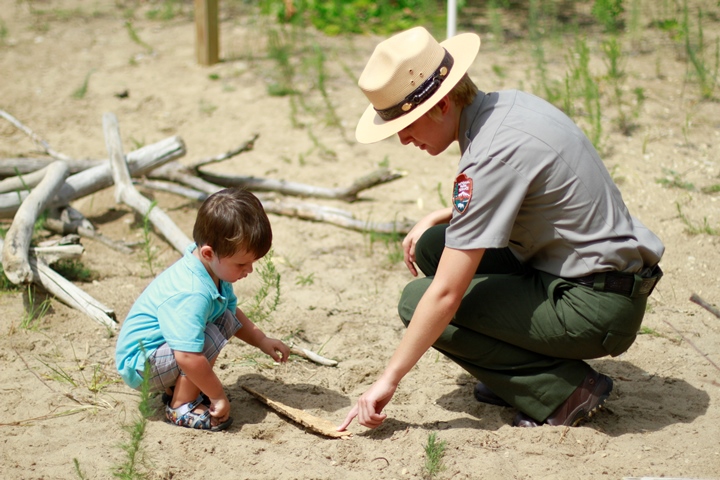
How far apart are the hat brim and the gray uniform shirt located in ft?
0.53

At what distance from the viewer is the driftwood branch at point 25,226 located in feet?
11.5

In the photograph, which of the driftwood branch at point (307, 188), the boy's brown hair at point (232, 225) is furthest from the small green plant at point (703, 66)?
the boy's brown hair at point (232, 225)

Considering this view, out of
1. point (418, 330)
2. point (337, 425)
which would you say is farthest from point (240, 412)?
point (418, 330)

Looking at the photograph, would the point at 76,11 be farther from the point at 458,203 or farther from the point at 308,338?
the point at 458,203

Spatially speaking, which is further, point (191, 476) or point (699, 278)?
point (699, 278)

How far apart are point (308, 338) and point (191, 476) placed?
3.79 feet

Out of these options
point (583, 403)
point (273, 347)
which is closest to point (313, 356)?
point (273, 347)

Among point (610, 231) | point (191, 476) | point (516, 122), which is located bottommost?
point (191, 476)

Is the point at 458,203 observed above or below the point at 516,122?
below

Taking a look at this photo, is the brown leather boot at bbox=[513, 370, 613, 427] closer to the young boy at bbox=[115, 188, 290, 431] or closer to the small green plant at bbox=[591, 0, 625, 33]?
the young boy at bbox=[115, 188, 290, 431]

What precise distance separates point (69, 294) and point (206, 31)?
4.12m

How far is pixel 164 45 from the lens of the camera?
7910 millimetres

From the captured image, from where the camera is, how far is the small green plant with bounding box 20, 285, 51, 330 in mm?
3502

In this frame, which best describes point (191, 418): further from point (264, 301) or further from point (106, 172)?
point (106, 172)
